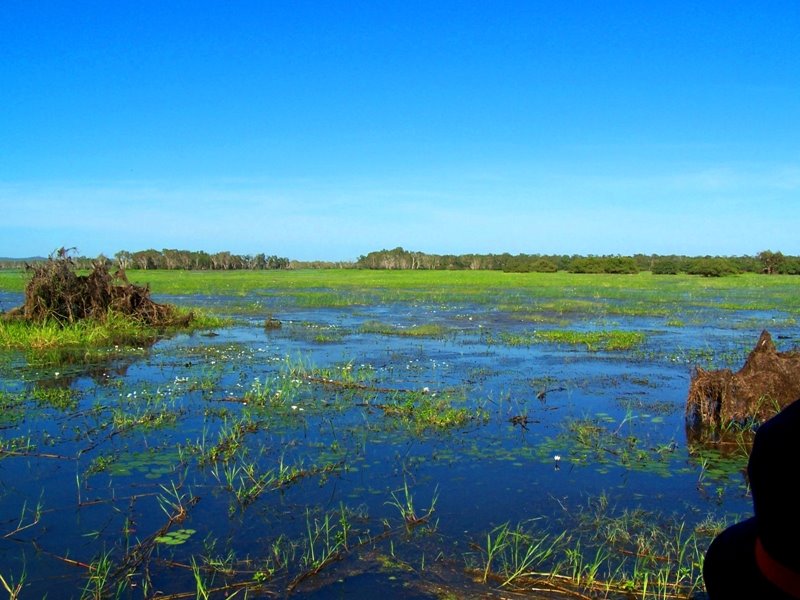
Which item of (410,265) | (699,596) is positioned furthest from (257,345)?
(410,265)

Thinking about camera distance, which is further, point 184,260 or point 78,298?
point 184,260

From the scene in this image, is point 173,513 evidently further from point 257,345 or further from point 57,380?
point 257,345

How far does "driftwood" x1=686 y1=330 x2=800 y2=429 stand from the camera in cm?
1006

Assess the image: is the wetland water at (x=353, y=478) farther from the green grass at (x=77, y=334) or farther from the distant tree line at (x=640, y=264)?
the distant tree line at (x=640, y=264)

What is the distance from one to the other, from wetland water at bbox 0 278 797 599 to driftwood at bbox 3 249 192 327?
13.5 feet

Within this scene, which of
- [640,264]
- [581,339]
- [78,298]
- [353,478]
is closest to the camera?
[353,478]

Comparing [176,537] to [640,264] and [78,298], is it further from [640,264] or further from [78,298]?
[640,264]

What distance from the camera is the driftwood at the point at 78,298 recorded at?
62.2 feet

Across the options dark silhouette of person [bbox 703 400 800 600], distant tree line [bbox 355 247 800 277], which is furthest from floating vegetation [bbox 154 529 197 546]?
distant tree line [bbox 355 247 800 277]

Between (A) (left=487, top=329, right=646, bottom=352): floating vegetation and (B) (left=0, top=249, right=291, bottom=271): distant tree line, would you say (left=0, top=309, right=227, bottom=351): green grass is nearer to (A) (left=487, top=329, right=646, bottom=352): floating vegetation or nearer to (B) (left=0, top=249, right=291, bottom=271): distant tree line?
(A) (left=487, top=329, right=646, bottom=352): floating vegetation

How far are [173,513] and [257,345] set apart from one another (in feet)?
39.3

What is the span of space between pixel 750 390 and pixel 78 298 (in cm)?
1884

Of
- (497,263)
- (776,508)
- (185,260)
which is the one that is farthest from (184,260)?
(776,508)

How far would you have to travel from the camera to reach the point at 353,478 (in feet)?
25.1
